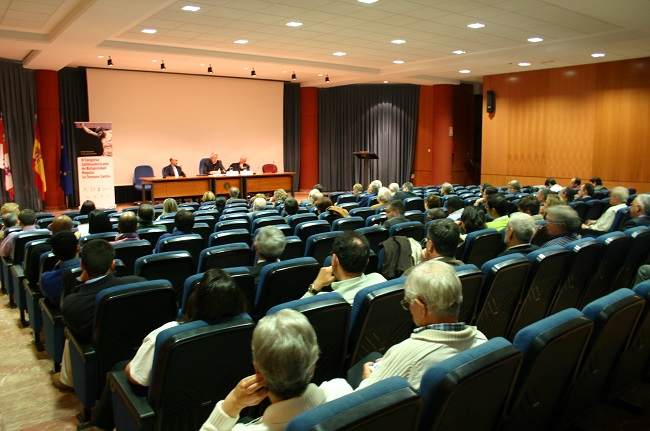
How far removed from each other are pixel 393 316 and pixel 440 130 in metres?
15.0

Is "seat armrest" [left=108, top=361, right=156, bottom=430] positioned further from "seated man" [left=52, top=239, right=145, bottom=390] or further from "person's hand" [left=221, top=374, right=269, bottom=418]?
"person's hand" [left=221, top=374, right=269, bottom=418]

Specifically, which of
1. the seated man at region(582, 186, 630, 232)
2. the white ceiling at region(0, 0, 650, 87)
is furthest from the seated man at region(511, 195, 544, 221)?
the white ceiling at region(0, 0, 650, 87)

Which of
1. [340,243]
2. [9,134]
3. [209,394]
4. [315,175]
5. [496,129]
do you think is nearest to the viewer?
[209,394]

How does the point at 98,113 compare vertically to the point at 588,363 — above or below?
above

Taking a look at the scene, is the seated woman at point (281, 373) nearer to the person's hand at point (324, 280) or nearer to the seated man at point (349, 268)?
the seated man at point (349, 268)

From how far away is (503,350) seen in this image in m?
1.69

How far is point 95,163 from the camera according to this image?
39.7 feet

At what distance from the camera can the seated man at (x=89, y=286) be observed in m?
2.93

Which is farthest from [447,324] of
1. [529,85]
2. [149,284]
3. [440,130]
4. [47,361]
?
[440,130]

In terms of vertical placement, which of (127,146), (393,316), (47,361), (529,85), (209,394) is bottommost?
(47,361)

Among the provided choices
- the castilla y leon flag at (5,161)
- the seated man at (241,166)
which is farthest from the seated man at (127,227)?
the seated man at (241,166)

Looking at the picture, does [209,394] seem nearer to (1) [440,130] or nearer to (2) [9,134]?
(2) [9,134]

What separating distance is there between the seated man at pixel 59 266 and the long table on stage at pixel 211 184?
29.7 ft

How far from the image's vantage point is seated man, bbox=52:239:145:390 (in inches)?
115
